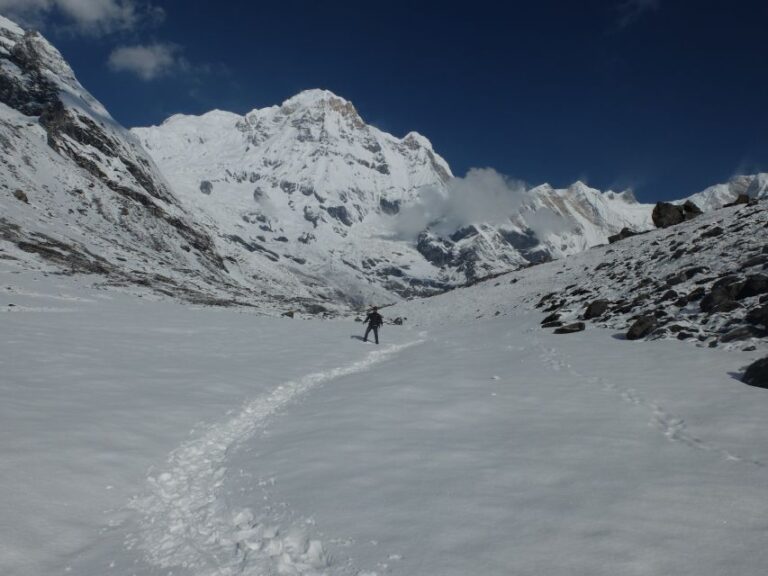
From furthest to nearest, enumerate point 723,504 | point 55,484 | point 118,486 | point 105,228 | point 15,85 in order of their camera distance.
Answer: point 15,85 → point 105,228 → point 118,486 → point 55,484 → point 723,504

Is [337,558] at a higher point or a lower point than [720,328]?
lower

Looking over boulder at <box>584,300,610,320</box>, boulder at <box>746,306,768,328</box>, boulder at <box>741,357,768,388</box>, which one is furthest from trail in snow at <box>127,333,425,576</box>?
boulder at <box>584,300,610,320</box>

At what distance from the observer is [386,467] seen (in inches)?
343

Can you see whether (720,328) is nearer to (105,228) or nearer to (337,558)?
(337,558)

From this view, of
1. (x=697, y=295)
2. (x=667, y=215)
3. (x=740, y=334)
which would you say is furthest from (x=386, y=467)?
(x=667, y=215)

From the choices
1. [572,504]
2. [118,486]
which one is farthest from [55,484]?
[572,504]

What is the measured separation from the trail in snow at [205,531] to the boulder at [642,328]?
57.1ft

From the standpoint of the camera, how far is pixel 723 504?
655cm

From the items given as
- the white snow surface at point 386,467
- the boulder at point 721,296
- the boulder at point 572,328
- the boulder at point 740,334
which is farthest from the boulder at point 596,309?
the boulder at point 740,334

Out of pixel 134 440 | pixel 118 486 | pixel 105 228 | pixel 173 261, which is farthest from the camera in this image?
pixel 173 261

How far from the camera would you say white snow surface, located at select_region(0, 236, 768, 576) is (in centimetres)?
605

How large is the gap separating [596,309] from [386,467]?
23.5 meters

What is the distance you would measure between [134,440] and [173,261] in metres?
141

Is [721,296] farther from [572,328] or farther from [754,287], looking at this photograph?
[572,328]
